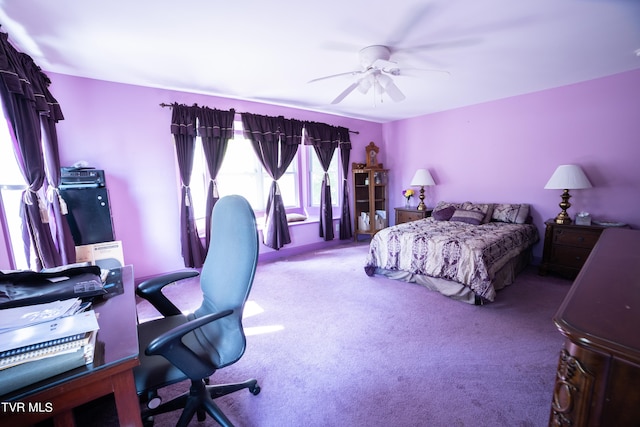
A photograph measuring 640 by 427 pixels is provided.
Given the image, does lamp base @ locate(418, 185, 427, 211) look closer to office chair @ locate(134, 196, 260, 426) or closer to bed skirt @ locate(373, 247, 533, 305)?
bed skirt @ locate(373, 247, 533, 305)

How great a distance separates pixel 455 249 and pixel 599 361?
2.27 metres

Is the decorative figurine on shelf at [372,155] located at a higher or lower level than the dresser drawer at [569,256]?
higher

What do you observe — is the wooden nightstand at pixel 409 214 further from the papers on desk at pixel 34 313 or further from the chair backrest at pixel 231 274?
the papers on desk at pixel 34 313

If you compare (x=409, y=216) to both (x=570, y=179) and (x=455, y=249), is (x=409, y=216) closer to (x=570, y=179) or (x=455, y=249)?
(x=455, y=249)

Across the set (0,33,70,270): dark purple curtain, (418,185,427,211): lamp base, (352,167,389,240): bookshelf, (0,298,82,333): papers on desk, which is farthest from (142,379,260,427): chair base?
(418,185,427,211): lamp base

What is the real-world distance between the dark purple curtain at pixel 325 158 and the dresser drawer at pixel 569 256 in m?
3.09

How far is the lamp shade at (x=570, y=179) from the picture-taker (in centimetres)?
302

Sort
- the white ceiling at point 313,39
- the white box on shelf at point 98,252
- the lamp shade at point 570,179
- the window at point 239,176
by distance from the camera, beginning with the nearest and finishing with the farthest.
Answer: the white ceiling at point 313,39, the white box on shelf at point 98,252, the lamp shade at point 570,179, the window at point 239,176

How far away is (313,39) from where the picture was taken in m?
2.14

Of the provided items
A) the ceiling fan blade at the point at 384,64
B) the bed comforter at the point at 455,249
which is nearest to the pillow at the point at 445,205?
the bed comforter at the point at 455,249

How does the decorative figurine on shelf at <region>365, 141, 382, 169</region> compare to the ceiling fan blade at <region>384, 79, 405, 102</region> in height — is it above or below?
below

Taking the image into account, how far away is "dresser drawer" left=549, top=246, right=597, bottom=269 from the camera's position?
3023 mm

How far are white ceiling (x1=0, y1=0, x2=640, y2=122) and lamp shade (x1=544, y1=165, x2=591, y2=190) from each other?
3.53ft

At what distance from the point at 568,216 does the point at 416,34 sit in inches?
116
